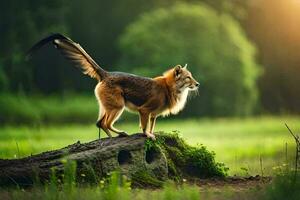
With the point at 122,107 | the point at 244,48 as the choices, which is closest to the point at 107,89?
the point at 122,107

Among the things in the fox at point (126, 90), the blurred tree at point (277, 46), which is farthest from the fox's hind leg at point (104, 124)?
the blurred tree at point (277, 46)

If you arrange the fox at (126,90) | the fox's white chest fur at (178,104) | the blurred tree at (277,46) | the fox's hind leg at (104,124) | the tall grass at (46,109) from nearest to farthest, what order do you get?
the fox at (126,90) → the fox's hind leg at (104,124) → the fox's white chest fur at (178,104) → the tall grass at (46,109) → the blurred tree at (277,46)

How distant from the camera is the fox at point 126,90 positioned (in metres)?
15.1

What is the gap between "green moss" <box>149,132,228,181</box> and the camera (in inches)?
595

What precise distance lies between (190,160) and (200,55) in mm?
33284

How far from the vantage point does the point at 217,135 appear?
33594 millimetres

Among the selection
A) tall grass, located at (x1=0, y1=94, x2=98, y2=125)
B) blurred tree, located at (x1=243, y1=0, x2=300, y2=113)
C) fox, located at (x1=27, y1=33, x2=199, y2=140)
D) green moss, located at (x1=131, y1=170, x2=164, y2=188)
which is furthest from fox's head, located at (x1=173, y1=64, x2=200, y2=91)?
blurred tree, located at (x1=243, y1=0, x2=300, y2=113)

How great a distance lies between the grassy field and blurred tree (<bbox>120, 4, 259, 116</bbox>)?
2936 mm

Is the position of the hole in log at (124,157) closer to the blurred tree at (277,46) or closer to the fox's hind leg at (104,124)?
the fox's hind leg at (104,124)

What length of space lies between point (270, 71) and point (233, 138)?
103ft

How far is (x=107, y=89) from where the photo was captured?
49.5 feet

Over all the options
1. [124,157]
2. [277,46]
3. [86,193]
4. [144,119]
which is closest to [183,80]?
[144,119]

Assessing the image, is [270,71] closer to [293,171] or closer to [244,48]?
A: [244,48]

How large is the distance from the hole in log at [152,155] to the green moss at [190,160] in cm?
27
